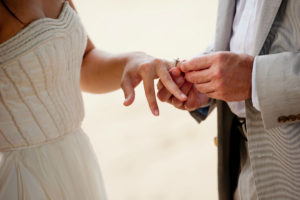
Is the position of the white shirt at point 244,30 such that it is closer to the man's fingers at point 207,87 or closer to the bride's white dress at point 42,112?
the man's fingers at point 207,87

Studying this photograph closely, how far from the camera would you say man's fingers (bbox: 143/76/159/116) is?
1259 millimetres

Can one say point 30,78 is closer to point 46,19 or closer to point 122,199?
point 46,19

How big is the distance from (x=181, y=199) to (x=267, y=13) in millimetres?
2223

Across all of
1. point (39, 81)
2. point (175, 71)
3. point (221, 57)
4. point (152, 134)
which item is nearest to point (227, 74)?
point (221, 57)

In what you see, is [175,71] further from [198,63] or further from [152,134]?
[152,134]

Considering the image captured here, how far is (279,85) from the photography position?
3.48 feet

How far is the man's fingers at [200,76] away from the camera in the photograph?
45.9 inches

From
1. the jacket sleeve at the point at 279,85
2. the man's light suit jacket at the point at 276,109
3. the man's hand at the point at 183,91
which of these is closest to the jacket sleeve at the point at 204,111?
the man's hand at the point at 183,91

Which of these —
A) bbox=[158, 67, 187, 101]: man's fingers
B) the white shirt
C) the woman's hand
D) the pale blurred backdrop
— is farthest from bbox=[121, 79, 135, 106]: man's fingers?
the pale blurred backdrop

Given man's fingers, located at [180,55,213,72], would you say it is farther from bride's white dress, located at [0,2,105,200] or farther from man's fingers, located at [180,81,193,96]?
bride's white dress, located at [0,2,105,200]

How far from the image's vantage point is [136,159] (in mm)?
3680

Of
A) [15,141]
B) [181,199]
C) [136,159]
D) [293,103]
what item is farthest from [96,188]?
[136,159]

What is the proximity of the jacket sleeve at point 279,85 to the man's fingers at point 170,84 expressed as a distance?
0.29 metres

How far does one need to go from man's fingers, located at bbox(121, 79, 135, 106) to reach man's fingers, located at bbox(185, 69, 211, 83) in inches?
8.1
